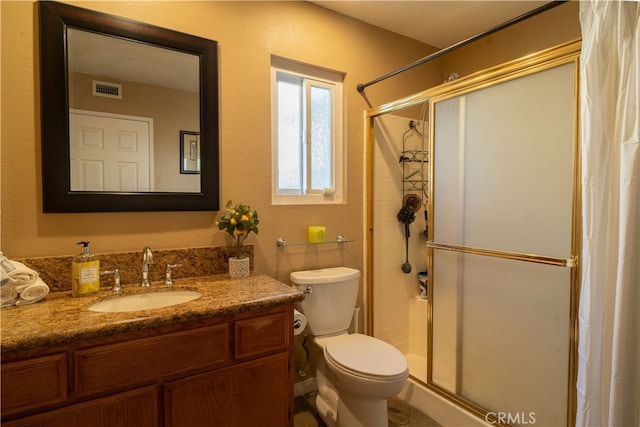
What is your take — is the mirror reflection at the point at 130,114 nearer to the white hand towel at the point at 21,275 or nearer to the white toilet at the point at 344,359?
the white hand towel at the point at 21,275

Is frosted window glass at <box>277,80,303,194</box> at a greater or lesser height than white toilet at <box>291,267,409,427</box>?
greater

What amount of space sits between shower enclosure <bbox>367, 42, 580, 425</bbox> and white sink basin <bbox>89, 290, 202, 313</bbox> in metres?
1.27

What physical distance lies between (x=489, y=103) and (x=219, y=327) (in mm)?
1665

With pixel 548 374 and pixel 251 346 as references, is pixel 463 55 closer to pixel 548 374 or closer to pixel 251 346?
pixel 548 374

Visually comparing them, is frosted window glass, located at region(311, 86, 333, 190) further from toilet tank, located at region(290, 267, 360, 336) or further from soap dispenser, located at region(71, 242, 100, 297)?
soap dispenser, located at region(71, 242, 100, 297)

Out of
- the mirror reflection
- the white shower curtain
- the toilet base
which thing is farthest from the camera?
the toilet base

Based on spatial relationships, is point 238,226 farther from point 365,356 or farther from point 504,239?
point 504,239

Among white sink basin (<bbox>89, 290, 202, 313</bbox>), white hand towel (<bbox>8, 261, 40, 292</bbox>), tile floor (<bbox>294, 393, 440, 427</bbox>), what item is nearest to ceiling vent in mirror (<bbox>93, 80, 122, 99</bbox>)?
white hand towel (<bbox>8, 261, 40, 292</bbox>)

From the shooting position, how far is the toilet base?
1.51 meters

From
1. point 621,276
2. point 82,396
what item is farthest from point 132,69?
point 621,276

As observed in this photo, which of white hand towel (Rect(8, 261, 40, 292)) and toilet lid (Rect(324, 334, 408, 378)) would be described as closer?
white hand towel (Rect(8, 261, 40, 292))

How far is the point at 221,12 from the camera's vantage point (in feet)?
5.49

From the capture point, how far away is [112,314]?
1072 millimetres

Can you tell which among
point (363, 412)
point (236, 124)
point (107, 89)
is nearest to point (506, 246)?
point (363, 412)
